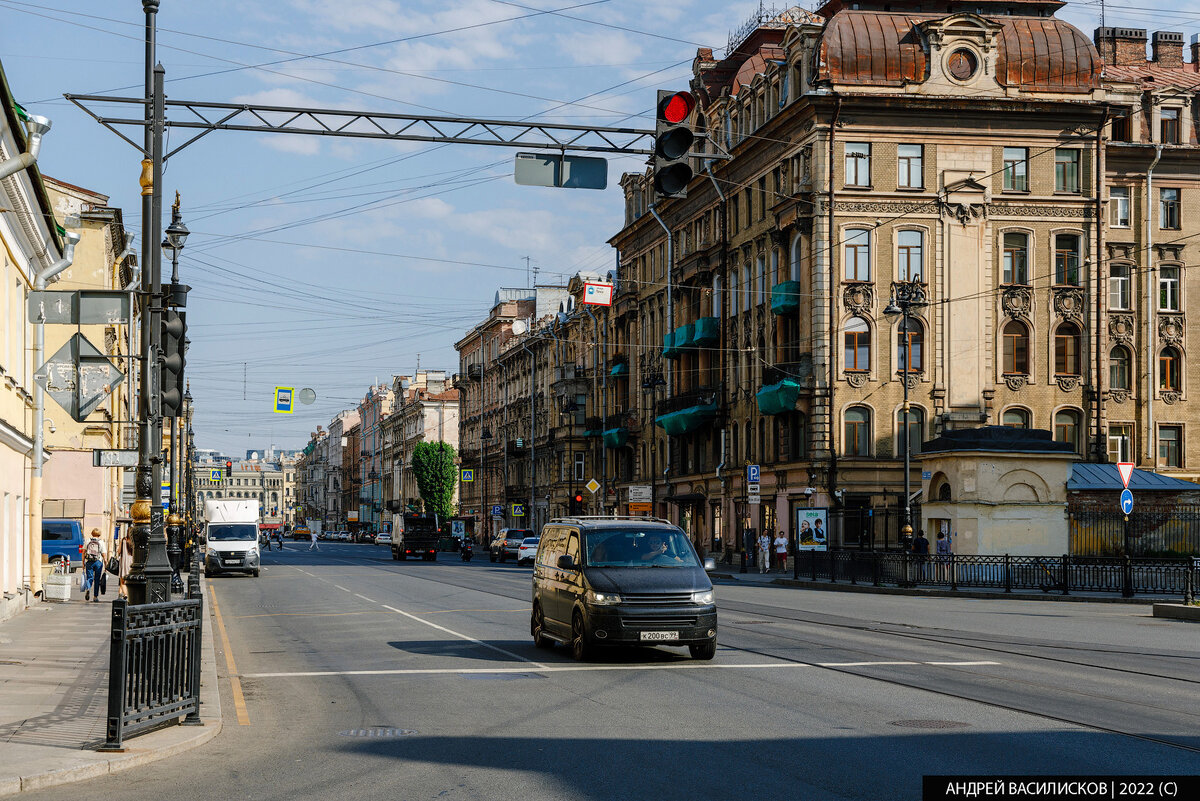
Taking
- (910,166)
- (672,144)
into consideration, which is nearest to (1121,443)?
(910,166)

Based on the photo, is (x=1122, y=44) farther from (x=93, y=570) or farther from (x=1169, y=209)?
(x=93, y=570)

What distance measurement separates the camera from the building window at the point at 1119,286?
195 feet

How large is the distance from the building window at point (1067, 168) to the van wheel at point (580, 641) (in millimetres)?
42879

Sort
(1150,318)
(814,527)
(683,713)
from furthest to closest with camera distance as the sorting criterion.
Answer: (1150,318) < (814,527) < (683,713)

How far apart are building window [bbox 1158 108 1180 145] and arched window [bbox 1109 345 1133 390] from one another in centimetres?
962

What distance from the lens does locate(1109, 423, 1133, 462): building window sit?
58250 mm

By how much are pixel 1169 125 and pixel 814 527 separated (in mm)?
26858

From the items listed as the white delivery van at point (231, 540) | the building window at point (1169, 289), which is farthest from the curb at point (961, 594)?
the building window at point (1169, 289)

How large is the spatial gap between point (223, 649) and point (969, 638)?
11.4 meters

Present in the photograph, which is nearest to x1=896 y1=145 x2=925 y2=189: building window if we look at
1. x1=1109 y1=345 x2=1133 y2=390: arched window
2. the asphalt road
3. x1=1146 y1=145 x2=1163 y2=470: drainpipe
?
x1=1146 y1=145 x2=1163 y2=470: drainpipe

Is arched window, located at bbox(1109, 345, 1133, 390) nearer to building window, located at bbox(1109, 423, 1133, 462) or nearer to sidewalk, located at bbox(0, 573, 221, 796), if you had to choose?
building window, located at bbox(1109, 423, 1133, 462)

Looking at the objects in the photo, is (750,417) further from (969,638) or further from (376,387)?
(376,387)

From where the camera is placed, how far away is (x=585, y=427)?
284 ft

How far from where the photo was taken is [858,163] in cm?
5306
